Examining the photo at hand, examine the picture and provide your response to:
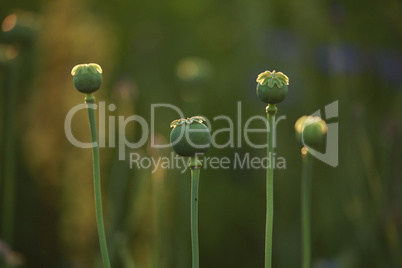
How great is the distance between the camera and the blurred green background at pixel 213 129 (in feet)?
3.89

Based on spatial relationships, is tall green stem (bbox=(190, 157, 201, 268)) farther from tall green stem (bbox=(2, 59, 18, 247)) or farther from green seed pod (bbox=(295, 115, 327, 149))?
tall green stem (bbox=(2, 59, 18, 247))

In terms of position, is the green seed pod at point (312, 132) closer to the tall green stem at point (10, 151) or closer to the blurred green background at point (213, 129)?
the blurred green background at point (213, 129)

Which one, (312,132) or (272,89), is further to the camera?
(312,132)

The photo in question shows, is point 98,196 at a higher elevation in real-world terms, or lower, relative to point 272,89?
lower

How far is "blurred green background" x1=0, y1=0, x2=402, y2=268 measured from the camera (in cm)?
118

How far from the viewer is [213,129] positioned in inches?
68.7

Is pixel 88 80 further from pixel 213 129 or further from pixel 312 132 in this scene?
pixel 213 129

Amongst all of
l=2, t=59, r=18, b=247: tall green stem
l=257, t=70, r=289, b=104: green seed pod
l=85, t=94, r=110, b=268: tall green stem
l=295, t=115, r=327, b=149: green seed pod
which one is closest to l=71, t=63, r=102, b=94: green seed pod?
l=85, t=94, r=110, b=268: tall green stem

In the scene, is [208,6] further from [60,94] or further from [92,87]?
[92,87]

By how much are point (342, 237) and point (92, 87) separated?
2.96 ft

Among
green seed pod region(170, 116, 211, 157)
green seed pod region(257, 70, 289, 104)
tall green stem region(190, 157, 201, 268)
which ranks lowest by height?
tall green stem region(190, 157, 201, 268)

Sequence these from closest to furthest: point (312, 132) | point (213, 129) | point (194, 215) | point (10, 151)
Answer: point (194, 215) → point (312, 132) → point (10, 151) → point (213, 129)

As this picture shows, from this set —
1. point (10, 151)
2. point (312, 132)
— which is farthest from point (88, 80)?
point (10, 151)

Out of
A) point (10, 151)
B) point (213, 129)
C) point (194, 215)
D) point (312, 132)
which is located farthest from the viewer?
point (213, 129)
